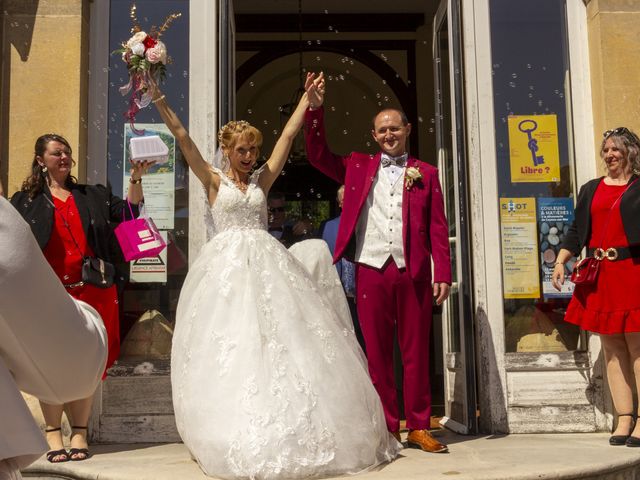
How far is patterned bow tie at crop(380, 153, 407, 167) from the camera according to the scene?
16.6 feet

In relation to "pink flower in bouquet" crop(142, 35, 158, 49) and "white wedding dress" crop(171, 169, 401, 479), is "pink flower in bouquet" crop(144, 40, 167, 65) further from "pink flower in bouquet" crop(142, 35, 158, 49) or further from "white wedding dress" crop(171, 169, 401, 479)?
"white wedding dress" crop(171, 169, 401, 479)

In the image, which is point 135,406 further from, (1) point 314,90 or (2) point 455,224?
(2) point 455,224

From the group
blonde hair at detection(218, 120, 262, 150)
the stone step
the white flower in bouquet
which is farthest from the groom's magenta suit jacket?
the stone step

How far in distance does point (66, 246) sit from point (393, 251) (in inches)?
77.4

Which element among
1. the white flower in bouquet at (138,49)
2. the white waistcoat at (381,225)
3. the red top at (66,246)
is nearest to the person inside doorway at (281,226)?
the white waistcoat at (381,225)

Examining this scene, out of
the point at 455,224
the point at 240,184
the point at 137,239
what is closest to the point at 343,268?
the point at 455,224

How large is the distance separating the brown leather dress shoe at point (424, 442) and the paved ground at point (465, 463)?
0.25 feet

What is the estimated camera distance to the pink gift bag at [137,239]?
498 centimetres

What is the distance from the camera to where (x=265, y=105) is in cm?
1284

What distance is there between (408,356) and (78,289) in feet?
6.59

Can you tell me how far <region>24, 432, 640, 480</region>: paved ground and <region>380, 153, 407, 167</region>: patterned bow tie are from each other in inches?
68.3

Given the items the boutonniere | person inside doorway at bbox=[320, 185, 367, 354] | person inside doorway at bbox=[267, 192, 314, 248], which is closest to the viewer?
the boutonniere

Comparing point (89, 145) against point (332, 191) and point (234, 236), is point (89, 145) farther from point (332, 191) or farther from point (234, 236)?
point (332, 191)

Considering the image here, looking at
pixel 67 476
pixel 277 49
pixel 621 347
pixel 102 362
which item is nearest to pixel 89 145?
pixel 67 476
